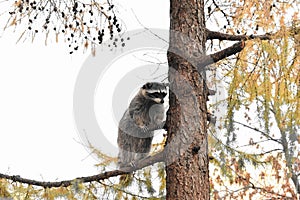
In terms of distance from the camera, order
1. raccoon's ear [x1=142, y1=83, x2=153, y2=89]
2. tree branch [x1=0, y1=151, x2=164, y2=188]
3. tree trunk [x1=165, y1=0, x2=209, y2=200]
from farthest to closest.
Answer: raccoon's ear [x1=142, y1=83, x2=153, y2=89], tree branch [x1=0, y1=151, x2=164, y2=188], tree trunk [x1=165, y1=0, x2=209, y2=200]

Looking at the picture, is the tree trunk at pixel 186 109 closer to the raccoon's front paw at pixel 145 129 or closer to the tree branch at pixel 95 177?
the tree branch at pixel 95 177

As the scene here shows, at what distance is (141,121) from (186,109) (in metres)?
1.58

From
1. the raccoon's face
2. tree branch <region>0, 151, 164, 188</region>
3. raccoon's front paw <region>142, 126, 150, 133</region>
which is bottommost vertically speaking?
tree branch <region>0, 151, 164, 188</region>

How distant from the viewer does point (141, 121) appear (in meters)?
5.87

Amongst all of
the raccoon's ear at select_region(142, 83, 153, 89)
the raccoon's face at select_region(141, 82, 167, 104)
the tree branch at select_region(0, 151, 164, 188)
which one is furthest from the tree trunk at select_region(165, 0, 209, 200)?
the raccoon's ear at select_region(142, 83, 153, 89)

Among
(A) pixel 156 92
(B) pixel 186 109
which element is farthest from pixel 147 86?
(B) pixel 186 109

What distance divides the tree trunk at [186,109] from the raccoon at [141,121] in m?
1.26

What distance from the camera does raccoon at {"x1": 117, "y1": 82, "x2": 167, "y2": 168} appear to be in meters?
5.87

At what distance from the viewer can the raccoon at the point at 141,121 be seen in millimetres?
5866

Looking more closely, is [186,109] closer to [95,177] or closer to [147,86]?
[95,177]

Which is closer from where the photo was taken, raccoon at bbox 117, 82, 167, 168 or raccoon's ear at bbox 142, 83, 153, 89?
raccoon at bbox 117, 82, 167, 168

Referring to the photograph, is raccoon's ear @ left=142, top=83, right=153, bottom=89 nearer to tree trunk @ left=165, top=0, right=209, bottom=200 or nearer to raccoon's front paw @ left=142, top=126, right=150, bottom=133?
raccoon's front paw @ left=142, top=126, right=150, bottom=133

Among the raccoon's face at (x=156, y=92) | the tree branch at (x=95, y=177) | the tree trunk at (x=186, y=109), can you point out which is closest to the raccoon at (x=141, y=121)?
the raccoon's face at (x=156, y=92)

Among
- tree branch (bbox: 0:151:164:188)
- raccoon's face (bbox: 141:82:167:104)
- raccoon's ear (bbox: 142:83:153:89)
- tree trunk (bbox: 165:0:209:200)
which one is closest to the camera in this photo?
tree trunk (bbox: 165:0:209:200)
